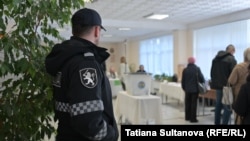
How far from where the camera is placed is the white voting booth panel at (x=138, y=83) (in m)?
4.21

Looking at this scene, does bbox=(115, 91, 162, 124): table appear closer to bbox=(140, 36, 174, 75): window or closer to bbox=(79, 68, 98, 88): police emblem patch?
bbox=(79, 68, 98, 88): police emblem patch

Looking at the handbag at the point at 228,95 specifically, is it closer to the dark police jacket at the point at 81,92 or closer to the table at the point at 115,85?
the dark police jacket at the point at 81,92

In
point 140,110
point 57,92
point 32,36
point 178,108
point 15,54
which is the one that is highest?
point 32,36

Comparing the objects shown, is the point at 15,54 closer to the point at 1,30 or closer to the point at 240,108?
the point at 1,30

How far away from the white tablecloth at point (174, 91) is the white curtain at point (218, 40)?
1.52 m

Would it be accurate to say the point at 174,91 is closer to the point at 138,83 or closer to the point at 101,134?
the point at 138,83

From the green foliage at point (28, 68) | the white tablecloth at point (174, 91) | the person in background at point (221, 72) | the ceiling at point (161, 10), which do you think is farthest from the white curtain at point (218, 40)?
the green foliage at point (28, 68)

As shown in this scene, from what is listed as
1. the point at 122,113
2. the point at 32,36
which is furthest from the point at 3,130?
the point at 122,113

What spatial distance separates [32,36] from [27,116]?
18.2 inches

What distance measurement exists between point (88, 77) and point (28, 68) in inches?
17.5

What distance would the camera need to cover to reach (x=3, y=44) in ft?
4.47

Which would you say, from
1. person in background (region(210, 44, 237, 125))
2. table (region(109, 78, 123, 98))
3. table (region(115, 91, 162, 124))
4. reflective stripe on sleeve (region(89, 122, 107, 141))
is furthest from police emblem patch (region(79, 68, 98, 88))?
table (region(109, 78, 123, 98))

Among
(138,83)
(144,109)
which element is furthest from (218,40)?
(144,109)

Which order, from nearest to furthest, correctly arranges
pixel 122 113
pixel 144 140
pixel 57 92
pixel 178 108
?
pixel 57 92 < pixel 144 140 < pixel 122 113 < pixel 178 108
